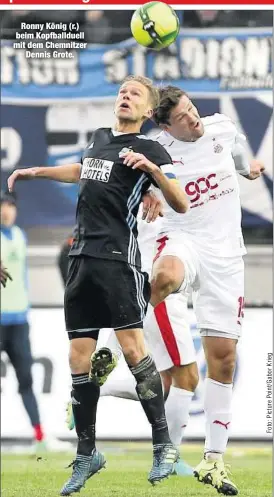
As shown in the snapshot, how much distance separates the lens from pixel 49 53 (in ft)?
23.3

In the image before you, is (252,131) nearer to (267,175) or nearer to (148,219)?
(267,175)

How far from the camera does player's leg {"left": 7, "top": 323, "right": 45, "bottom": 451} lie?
29.5 feet

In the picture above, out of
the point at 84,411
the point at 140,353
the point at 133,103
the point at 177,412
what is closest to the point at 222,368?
the point at 177,412

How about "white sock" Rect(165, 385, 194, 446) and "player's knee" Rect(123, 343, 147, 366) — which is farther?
"white sock" Rect(165, 385, 194, 446)

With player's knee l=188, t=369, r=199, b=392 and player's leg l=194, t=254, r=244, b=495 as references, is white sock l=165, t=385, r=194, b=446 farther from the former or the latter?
player's leg l=194, t=254, r=244, b=495

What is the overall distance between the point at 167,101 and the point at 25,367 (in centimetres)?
343

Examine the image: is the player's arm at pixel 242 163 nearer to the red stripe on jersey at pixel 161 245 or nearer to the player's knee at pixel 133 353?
the red stripe on jersey at pixel 161 245

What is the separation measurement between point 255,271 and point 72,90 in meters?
2.11

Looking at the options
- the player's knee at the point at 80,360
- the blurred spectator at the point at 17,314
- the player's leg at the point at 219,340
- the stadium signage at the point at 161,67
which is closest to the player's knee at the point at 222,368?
the player's leg at the point at 219,340

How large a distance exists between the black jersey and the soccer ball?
627mm

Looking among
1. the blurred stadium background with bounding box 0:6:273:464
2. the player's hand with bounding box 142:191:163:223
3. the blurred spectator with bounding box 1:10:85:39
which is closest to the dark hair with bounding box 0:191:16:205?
the blurred stadium background with bounding box 0:6:273:464

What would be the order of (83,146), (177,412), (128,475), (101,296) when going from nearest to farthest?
(101,296), (177,412), (128,475), (83,146)

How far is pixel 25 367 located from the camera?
29.8ft

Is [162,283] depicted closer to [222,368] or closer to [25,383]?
[222,368]
